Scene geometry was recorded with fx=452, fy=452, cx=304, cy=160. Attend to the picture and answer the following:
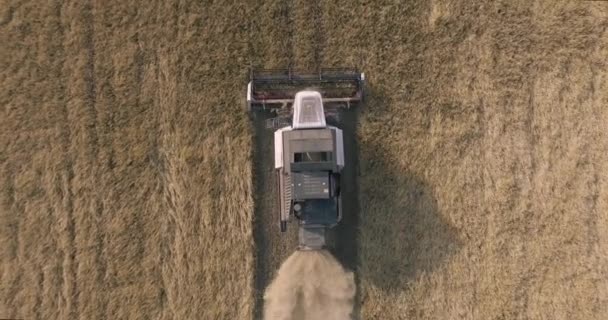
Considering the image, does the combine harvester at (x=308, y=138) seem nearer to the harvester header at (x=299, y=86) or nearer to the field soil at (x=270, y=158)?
the harvester header at (x=299, y=86)

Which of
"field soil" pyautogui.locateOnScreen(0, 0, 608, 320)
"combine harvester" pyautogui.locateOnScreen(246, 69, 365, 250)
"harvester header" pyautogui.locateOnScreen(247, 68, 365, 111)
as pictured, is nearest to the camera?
"combine harvester" pyautogui.locateOnScreen(246, 69, 365, 250)

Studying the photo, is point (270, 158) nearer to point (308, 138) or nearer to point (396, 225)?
point (308, 138)

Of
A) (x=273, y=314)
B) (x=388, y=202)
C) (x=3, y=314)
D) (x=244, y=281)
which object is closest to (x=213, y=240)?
(x=244, y=281)

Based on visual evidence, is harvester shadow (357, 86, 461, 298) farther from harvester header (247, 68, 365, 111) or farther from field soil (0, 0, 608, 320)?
harvester header (247, 68, 365, 111)

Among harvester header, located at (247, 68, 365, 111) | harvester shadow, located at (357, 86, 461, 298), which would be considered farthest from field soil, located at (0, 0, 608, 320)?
harvester header, located at (247, 68, 365, 111)

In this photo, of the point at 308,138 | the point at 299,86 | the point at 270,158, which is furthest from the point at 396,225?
the point at 299,86
